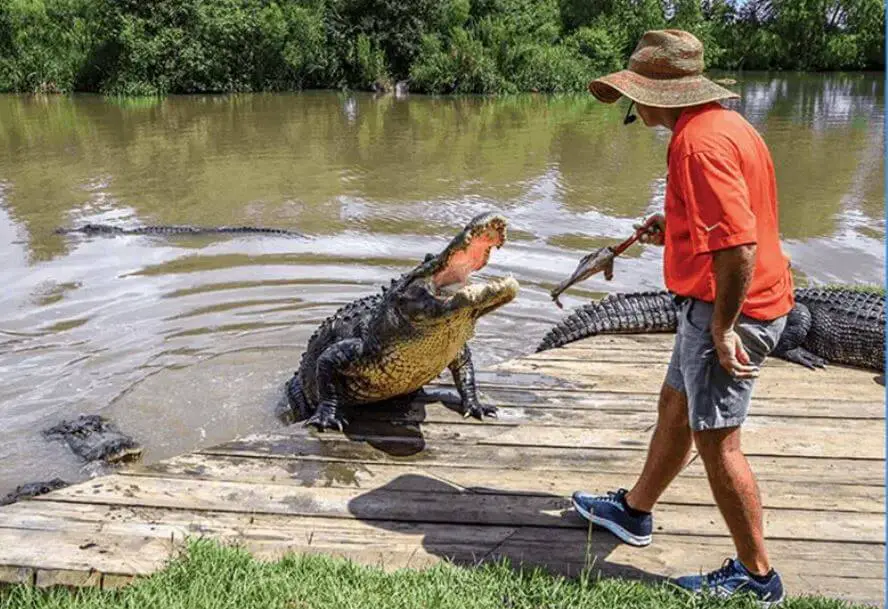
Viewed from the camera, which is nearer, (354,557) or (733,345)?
(733,345)

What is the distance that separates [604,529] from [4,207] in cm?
1072

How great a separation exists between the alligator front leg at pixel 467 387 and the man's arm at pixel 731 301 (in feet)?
5.72

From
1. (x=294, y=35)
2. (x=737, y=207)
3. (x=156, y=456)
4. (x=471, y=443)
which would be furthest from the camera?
(x=294, y=35)

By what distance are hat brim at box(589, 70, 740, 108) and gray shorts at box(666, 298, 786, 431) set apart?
589 mm

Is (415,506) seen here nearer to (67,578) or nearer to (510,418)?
(510,418)

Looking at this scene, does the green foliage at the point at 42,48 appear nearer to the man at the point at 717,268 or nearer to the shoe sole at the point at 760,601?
the man at the point at 717,268

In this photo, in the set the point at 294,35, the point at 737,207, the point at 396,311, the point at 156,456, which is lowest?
the point at 156,456

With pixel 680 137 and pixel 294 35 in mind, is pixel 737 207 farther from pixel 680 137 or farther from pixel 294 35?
pixel 294 35

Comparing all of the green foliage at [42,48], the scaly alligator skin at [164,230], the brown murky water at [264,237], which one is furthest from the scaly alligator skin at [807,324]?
the green foliage at [42,48]

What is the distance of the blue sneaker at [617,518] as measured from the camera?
274 centimetres

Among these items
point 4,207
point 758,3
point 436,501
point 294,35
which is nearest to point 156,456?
point 436,501

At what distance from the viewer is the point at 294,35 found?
32312 millimetres

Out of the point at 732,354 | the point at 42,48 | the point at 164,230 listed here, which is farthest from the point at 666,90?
the point at 42,48

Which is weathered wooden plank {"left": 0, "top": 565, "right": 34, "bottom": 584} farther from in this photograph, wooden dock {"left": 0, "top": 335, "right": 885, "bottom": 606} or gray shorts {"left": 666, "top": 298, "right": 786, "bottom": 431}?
gray shorts {"left": 666, "top": 298, "right": 786, "bottom": 431}
